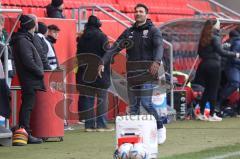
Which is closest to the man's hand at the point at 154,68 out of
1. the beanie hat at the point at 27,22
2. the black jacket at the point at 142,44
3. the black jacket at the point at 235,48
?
the black jacket at the point at 142,44

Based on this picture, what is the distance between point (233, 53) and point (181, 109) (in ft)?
5.38

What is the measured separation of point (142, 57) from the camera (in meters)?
12.9

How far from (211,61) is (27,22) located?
5773 mm

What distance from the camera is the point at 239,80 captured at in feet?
63.0

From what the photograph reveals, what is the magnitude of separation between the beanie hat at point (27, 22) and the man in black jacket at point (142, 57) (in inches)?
54.4

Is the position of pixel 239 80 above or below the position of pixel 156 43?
below

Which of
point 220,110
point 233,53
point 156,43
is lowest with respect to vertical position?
point 220,110

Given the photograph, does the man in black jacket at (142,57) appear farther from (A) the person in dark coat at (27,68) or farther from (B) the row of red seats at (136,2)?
(B) the row of red seats at (136,2)

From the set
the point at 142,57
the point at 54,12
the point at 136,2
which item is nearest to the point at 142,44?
the point at 142,57

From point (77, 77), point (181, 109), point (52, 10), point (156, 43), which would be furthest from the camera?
point (181, 109)

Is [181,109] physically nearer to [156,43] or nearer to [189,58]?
[189,58]

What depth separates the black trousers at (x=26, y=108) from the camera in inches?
521

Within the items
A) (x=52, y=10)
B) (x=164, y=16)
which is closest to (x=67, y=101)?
(x=52, y=10)

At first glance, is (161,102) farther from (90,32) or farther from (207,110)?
(90,32)
